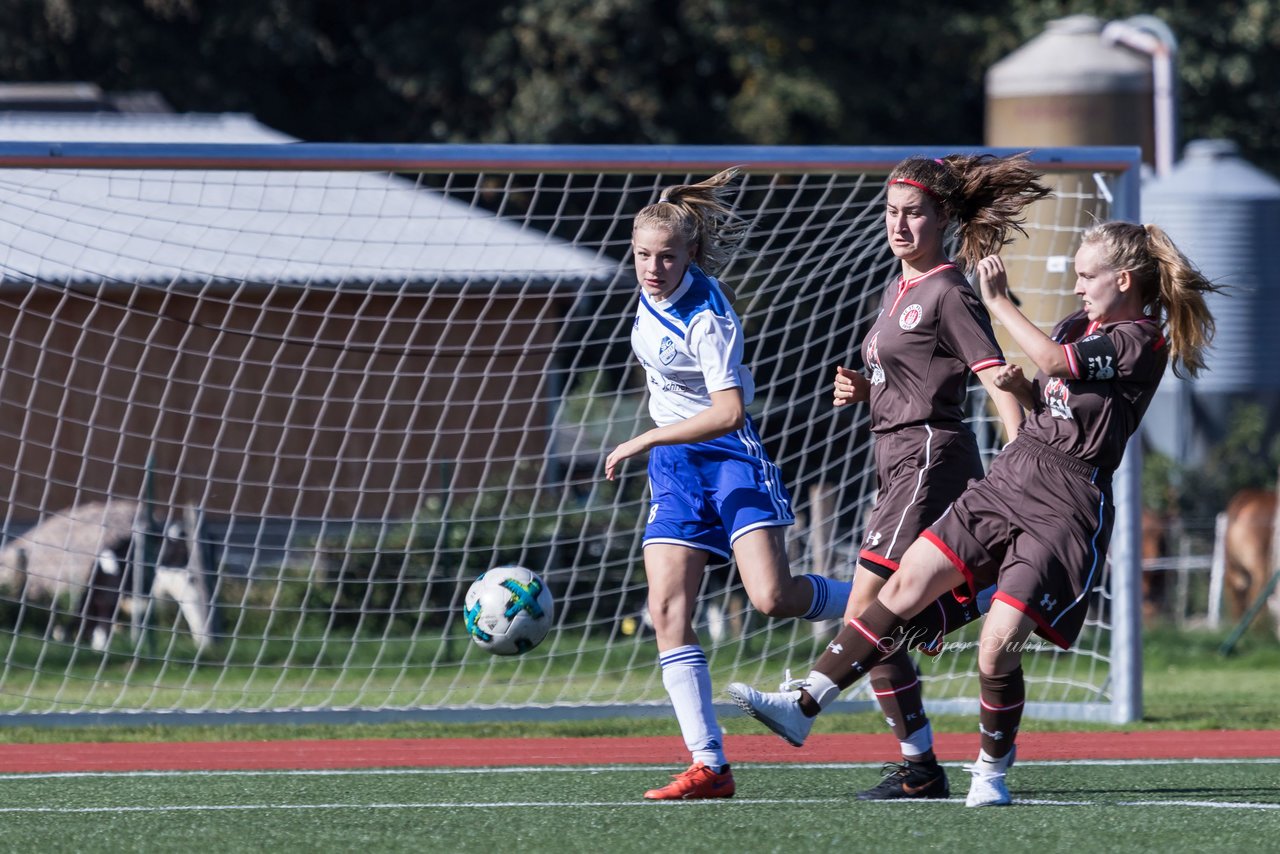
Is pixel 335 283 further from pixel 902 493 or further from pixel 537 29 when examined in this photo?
pixel 537 29

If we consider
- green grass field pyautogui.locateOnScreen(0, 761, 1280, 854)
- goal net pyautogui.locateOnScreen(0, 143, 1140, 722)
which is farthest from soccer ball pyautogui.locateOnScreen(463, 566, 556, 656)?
goal net pyautogui.locateOnScreen(0, 143, 1140, 722)

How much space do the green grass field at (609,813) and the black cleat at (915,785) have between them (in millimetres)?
132

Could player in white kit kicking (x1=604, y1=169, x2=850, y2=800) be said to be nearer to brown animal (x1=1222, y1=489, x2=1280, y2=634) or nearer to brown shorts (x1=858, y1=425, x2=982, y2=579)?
brown shorts (x1=858, y1=425, x2=982, y2=579)

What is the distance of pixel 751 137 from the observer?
2220 centimetres

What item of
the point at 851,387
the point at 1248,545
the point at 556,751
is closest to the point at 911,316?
the point at 851,387

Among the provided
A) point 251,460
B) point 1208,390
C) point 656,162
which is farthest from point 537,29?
point 656,162

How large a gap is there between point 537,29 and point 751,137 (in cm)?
296

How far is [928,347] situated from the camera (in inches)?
205

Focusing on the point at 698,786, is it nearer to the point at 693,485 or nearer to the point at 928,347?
the point at 693,485

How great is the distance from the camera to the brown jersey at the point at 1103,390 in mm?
4883

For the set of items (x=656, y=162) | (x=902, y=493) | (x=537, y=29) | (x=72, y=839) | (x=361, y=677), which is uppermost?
(x=537, y=29)

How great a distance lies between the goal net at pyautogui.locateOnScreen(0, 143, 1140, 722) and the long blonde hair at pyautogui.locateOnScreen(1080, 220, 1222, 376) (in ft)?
9.04

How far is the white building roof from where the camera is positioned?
10.1 metres

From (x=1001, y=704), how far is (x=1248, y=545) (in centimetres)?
902
